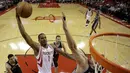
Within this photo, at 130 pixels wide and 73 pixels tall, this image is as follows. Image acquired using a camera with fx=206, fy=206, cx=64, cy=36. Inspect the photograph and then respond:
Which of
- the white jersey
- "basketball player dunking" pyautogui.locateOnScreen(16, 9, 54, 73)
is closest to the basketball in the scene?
"basketball player dunking" pyautogui.locateOnScreen(16, 9, 54, 73)

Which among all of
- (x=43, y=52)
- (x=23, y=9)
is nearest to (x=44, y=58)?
(x=43, y=52)

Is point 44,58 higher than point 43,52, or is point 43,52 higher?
point 43,52

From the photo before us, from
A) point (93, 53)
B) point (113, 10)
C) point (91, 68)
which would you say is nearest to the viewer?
point (91, 68)

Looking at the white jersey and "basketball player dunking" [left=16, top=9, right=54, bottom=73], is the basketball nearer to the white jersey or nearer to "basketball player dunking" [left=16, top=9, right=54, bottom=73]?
"basketball player dunking" [left=16, top=9, right=54, bottom=73]

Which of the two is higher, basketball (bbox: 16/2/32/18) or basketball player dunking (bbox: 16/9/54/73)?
basketball (bbox: 16/2/32/18)

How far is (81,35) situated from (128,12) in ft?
24.2

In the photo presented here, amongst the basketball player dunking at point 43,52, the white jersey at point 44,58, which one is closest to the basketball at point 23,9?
the basketball player dunking at point 43,52

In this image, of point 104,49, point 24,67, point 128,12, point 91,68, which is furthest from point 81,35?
point 91,68

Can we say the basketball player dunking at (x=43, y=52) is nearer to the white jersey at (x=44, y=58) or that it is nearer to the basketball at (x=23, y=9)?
the white jersey at (x=44, y=58)

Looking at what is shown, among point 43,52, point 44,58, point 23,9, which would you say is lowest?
point 44,58

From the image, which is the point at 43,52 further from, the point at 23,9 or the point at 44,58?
the point at 23,9

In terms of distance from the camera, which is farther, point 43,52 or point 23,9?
point 23,9

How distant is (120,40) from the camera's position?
12016 mm

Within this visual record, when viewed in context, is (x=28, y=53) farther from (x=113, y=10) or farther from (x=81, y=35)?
(x=113, y=10)
